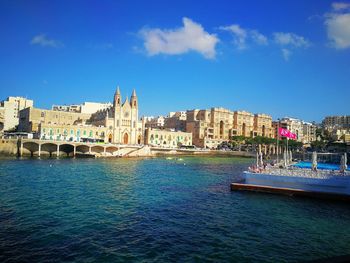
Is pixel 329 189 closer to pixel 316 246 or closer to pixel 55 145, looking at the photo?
pixel 316 246

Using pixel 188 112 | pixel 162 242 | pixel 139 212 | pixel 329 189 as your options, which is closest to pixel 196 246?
pixel 162 242

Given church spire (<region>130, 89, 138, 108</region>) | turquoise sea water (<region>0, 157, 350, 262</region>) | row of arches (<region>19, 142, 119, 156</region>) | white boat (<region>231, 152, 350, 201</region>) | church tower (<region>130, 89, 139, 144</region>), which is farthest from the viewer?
church spire (<region>130, 89, 138, 108</region>)

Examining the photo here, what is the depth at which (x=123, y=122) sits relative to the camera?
128250 mm

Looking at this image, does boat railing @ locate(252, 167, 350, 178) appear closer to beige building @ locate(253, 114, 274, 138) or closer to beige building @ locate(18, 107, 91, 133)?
beige building @ locate(18, 107, 91, 133)

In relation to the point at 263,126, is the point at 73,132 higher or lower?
lower

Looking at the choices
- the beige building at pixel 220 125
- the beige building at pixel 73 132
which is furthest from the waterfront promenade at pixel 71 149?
the beige building at pixel 220 125

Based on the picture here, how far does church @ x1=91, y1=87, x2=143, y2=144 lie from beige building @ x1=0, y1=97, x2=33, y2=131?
38.9 meters

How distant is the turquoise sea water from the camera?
15.8 meters

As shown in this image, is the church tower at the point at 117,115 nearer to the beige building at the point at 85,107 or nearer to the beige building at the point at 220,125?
the beige building at the point at 85,107

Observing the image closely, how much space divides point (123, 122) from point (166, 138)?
→ 24.2m

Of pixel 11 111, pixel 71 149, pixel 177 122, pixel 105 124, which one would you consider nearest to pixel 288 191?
pixel 71 149

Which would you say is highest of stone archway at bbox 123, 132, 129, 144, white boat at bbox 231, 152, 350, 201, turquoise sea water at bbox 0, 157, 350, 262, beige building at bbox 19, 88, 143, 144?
beige building at bbox 19, 88, 143, 144

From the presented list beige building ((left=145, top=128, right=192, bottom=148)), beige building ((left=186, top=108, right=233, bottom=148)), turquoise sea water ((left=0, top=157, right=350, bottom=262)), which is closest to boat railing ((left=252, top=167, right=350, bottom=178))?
turquoise sea water ((left=0, top=157, right=350, bottom=262))

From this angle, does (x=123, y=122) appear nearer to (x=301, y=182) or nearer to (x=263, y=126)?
(x=263, y=126)
